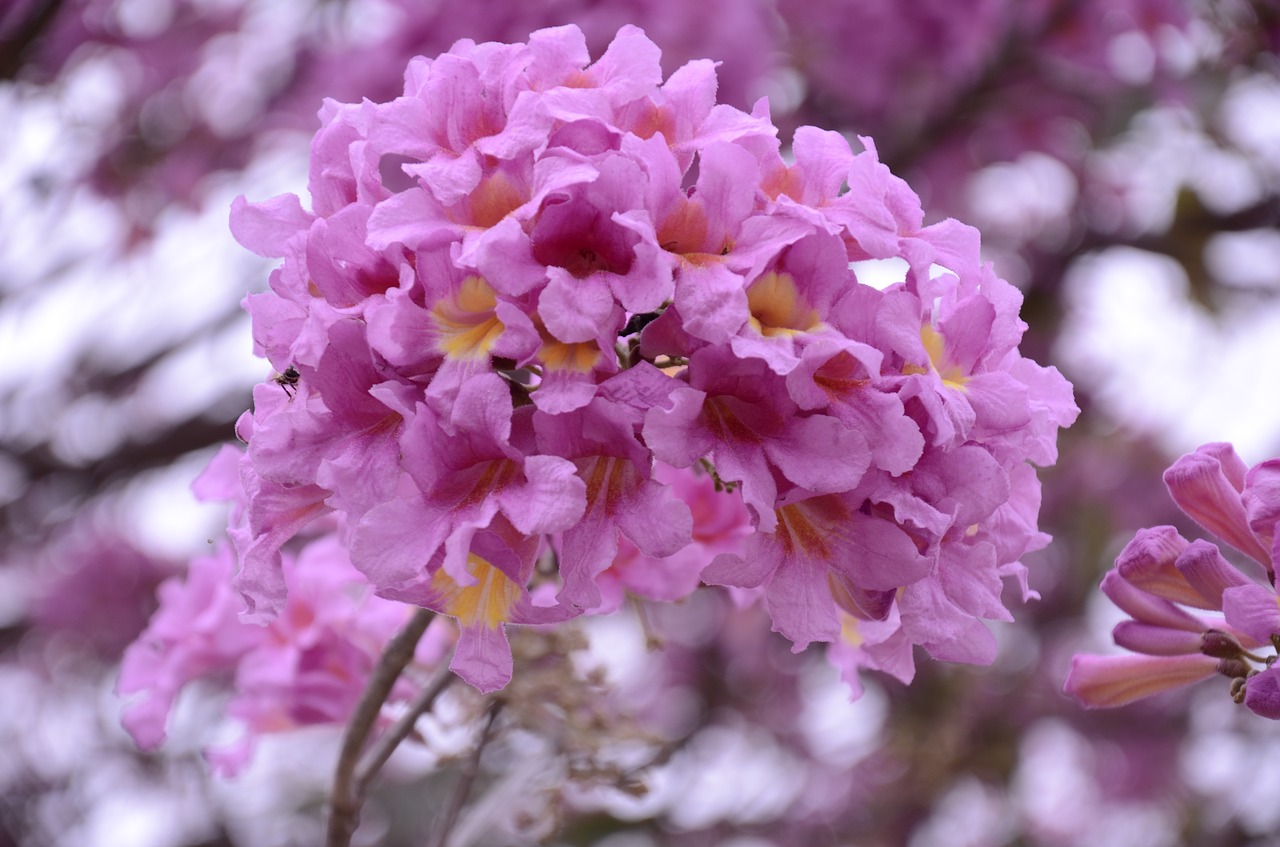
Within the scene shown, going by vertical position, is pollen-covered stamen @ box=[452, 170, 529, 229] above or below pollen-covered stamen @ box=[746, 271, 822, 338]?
above

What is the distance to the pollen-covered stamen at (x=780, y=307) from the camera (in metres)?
0.80

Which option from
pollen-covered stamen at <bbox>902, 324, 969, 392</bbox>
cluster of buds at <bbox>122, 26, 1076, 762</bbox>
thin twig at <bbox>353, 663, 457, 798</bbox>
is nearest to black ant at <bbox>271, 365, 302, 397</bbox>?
cluster of buds at <bbox>122, 26, 1076, 762</bbox>

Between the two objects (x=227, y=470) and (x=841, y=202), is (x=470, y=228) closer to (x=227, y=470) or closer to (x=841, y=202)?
(x=841, y=202)

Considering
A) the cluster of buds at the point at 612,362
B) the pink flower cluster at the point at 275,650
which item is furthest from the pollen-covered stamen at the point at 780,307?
the pink flower cluster at the point at 275,650

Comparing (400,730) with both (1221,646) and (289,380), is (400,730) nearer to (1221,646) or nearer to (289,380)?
(289,380)

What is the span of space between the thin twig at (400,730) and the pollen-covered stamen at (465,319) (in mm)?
381

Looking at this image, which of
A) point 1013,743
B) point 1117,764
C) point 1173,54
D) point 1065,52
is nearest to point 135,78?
point 1065,52

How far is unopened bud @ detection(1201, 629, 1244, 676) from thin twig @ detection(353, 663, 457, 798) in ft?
2.02

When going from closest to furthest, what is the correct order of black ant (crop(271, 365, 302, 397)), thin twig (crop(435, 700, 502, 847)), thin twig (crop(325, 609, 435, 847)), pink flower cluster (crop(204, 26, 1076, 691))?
pink flower cluster (crop(204, 26, 1076, 691))
black ant (crop(271, 365, 302, 397))
thin twig (crop(325, 609, 435, 847))
thin twig (crop(435, 700, 502, 847))

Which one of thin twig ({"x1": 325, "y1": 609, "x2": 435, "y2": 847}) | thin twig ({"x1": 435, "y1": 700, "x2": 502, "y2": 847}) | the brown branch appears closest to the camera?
thin twig ({"x1": 325, "y1": 609, "x2": 435, "y2": 847})

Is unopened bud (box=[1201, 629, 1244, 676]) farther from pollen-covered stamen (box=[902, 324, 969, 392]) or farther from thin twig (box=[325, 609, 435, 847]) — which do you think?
thin twig (box=[325, 609, 435, 847])

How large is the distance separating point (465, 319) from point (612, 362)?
10 centimetres

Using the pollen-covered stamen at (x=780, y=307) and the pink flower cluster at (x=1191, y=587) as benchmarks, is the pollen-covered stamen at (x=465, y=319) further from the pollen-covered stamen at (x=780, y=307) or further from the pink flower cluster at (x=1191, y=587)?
the pink flower cluster at (x=1191, y=587)

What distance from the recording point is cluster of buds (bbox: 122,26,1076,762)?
77cm
